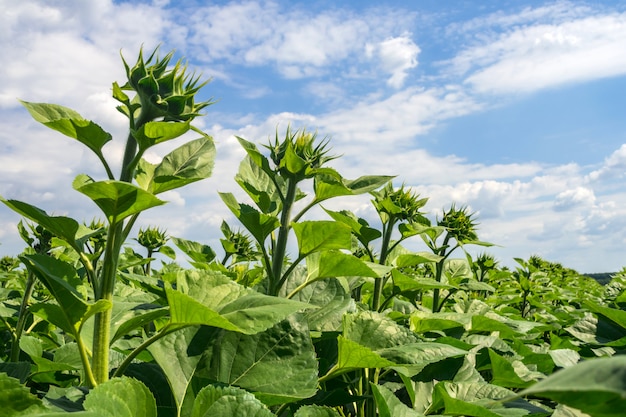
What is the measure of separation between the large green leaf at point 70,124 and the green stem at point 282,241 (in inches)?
32.1

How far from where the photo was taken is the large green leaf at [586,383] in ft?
1.36

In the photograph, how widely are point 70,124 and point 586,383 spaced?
1.47 m

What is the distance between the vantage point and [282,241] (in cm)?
227

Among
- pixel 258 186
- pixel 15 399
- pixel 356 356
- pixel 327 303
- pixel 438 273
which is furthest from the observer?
pixel 438 273

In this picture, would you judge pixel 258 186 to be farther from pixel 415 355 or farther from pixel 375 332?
pixel 415 355

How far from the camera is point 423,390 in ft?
6.94

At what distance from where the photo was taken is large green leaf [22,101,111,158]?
1.56 metres

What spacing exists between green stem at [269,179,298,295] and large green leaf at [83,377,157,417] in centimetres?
93

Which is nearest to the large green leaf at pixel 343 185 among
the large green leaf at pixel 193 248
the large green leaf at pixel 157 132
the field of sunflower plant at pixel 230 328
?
the field of sunflower plant at pixel 230 328

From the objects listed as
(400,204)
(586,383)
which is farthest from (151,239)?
(586,383)

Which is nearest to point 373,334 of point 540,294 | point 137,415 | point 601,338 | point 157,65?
point 137,415

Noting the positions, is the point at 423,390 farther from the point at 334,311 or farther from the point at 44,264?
the point at 44,264

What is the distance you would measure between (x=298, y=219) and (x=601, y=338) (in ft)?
6.73

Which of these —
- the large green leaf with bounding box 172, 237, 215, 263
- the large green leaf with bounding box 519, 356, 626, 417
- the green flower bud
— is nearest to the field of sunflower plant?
the large green leaf with bounding box 519, 356, 626, 417
